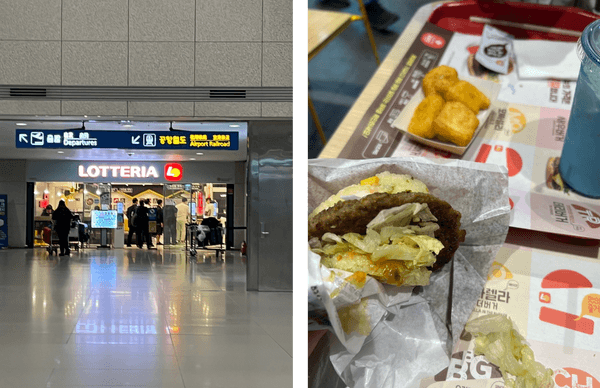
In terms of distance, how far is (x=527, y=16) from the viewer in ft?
4.52

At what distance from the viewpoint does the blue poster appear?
65.2 ft

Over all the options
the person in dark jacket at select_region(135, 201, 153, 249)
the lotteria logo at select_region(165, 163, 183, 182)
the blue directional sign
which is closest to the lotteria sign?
the lotteria logo at select_region(165, 163, 183, 182)

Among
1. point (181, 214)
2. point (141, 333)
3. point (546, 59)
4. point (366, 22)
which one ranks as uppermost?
point (366, 22)

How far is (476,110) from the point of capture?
1377 mm

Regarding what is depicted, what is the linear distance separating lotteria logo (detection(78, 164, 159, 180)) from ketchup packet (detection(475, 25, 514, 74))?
2017 centimetres

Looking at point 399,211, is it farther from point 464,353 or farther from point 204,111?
point 204,111

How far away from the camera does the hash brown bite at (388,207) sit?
1307 millimetres

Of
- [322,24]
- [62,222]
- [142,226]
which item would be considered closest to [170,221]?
[142,226]

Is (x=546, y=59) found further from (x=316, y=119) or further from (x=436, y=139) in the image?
(x=316, y=119)

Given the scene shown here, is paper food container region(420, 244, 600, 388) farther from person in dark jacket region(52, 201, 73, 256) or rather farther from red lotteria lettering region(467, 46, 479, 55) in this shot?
person in dark jacket region(52, 201, 73, 256)

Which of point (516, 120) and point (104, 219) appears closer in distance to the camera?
point (516, 120)

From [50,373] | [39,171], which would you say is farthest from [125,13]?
[39,171]

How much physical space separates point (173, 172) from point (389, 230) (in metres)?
20.1

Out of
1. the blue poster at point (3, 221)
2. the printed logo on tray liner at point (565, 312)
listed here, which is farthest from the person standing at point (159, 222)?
the printed logo on tray liner at point (565, 312)
